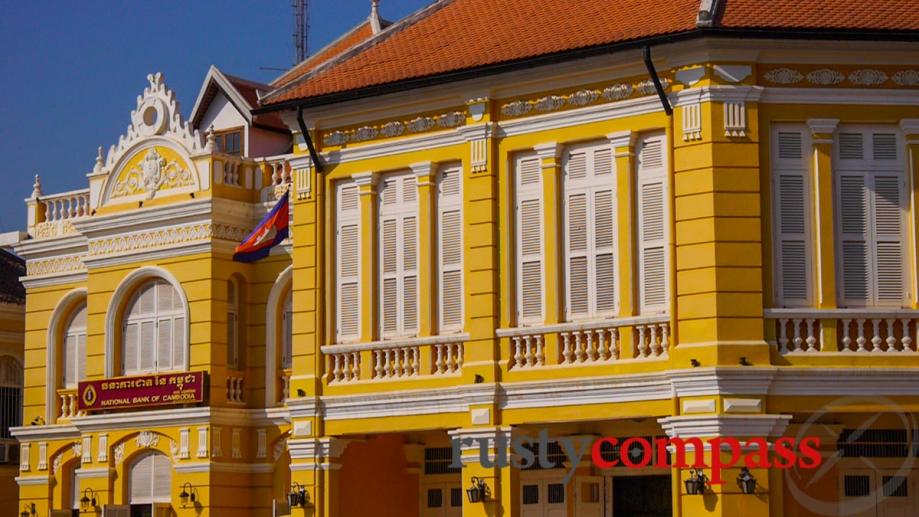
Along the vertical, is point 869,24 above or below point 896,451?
above

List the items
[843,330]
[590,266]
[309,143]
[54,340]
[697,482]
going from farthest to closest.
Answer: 1. [54,340]
2. [309,143]
3. [590,266]
4. [843,330]
5. [697,482]

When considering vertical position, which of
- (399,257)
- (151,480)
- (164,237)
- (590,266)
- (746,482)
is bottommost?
(746,482)

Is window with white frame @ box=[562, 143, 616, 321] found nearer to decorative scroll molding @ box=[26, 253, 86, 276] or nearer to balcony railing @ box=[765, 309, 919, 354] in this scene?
balcony railing @ box=[765, 309, 919, 354]

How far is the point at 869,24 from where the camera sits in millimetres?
25766

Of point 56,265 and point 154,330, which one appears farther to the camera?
point 56,265

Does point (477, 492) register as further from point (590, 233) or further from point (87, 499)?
point (87, 499)

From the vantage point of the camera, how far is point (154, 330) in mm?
35000

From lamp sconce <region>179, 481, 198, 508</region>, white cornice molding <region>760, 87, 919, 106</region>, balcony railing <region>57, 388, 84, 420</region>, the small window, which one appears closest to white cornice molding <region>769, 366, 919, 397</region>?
white cornice molding <region>760, 87, 919, 106</region>

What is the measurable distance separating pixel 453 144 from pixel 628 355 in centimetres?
462

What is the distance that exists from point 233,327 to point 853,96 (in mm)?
13594

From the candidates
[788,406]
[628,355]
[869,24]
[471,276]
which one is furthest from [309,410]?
[869,24]

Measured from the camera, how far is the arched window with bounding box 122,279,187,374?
34.7 meters

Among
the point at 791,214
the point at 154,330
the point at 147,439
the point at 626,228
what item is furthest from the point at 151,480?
the point at 791,214

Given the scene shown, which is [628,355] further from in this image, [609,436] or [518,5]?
[518,5]
